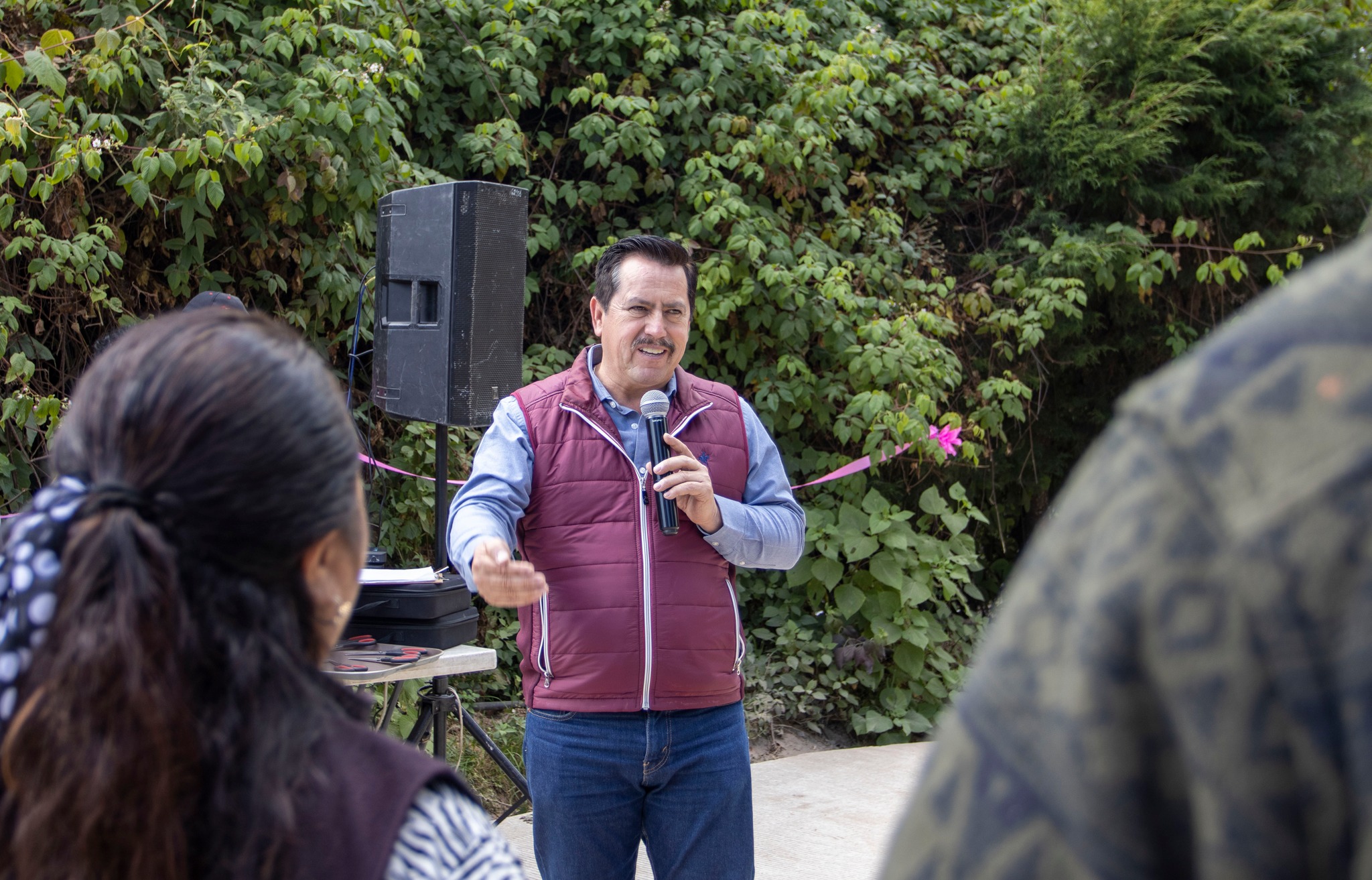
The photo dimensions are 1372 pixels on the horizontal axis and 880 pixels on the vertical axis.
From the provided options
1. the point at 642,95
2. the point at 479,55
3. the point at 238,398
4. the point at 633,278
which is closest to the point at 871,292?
the point at 642,95

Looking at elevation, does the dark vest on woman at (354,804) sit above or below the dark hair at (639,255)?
below

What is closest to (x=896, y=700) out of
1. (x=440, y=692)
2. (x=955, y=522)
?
(x=955, y=522)

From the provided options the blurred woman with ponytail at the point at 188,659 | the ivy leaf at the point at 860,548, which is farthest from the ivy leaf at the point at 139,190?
the blurred woman with ponytail at the point at 188,659

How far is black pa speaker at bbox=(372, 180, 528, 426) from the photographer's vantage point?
3574 millimetres

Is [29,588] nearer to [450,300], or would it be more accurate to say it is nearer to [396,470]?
[450,300]

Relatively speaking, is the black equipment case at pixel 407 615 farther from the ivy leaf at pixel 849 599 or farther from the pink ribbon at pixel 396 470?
the ivy leaf at pixel 849 599

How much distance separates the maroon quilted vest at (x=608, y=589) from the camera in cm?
244

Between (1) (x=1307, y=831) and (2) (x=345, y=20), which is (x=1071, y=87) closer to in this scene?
(2) (x=345, y=20)

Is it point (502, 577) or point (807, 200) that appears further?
point (807, 200)

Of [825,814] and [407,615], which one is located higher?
[407,615]

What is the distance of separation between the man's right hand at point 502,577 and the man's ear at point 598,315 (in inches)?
33.0

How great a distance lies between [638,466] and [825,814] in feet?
8.38

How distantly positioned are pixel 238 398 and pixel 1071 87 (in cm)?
654

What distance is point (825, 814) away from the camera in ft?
14.9
